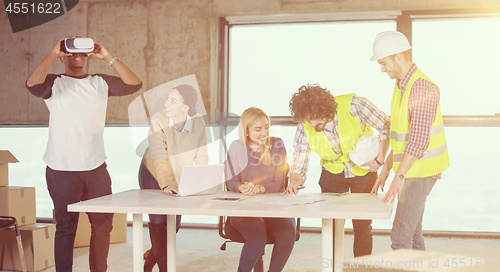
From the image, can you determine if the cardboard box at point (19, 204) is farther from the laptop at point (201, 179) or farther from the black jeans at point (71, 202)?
the laptop at point (201, 179)

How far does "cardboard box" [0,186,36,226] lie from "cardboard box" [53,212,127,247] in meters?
0.61

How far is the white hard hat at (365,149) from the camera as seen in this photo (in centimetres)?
254

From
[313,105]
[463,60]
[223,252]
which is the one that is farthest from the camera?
[463,60]

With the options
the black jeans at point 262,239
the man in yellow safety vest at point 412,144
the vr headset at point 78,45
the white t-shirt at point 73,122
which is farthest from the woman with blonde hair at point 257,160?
the vr headset at point 78,45

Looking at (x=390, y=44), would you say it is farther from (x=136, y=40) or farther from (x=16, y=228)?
(x=136, y=40)

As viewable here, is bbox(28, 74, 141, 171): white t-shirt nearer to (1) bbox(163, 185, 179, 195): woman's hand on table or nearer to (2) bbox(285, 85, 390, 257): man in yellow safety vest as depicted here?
(1) bbox(163, 185, 179, 195): woman's hand on table

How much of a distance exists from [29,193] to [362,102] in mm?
2609

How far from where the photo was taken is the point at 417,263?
1.45 meters

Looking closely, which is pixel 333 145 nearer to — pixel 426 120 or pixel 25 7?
pixel 426 120

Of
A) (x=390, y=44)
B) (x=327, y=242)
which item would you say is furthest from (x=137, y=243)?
(x=390, y=44)

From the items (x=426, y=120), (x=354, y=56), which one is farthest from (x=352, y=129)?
(x=354, y=56)

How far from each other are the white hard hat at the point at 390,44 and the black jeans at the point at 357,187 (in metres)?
0.82

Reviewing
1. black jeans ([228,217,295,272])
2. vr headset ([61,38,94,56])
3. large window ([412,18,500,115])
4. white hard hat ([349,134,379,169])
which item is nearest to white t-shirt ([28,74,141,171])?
vr headset ([61,38,94,56])

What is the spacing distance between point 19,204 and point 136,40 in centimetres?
213
